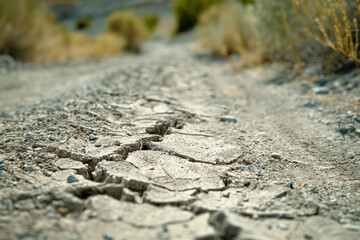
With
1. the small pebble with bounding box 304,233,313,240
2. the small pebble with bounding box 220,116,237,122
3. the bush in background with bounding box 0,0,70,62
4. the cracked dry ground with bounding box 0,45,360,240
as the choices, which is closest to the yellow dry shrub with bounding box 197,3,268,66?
the small pebble with bounding box 220,116,237,122

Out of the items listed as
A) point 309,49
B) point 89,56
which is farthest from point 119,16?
point 309,49

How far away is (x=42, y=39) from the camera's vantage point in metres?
8.91

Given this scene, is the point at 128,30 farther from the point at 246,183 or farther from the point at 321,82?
the point at 246,183

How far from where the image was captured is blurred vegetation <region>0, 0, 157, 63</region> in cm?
789

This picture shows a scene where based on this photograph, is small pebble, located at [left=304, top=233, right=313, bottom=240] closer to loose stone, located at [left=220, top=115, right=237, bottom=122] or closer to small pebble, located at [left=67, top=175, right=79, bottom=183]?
small pebble, located at [left=67, top=175, right=79, bottom=183]

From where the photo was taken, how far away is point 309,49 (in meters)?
5.18

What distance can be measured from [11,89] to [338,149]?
4870mm

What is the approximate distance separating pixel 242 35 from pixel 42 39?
17.7 feet

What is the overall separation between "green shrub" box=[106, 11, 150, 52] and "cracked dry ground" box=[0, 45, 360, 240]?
1144 cm

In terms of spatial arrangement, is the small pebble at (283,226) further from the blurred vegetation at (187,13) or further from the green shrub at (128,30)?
the blurred vegetation at (187,13)

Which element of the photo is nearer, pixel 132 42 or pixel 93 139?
pixel 93 139

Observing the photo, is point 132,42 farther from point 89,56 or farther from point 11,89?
point 11,89

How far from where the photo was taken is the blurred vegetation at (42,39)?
789cm

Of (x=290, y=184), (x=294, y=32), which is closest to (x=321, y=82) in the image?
(x=294, y=32)
